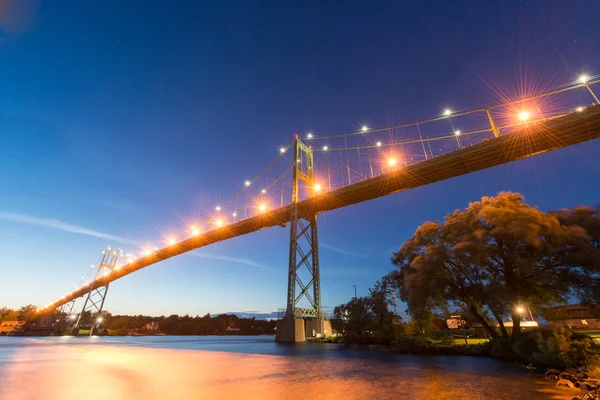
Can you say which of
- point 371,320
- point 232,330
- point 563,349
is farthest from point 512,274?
point 232,330

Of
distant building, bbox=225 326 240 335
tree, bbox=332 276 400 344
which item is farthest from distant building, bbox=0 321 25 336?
tree, bbox=332 276 400 344

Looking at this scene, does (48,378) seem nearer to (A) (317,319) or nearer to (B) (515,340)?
(B) (515,340)

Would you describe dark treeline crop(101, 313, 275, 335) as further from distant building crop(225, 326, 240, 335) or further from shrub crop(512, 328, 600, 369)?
shrub crop(512, 328, 600, 369)

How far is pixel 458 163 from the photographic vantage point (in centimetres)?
2259

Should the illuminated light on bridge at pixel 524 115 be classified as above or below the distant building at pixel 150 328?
above

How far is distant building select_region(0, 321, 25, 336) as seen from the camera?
6881cm

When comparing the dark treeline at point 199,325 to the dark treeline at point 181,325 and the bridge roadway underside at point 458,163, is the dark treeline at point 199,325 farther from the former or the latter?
the bridge roadway underside at point 458,163

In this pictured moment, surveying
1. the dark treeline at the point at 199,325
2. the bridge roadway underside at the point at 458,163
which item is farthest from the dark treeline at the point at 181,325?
the bridge roadway underside at the point at 458,163

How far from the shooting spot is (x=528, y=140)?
19.9 meters

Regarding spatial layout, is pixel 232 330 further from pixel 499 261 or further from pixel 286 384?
pixel 286 384

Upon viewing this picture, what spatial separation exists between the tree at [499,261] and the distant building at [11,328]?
9664 cm

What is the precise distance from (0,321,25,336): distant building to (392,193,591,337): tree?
96637 millimetres

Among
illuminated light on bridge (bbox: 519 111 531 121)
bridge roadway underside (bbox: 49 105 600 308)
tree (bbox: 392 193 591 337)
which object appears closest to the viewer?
tree (bbox: 392 193 591 337)

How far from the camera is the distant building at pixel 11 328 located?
6881cm
